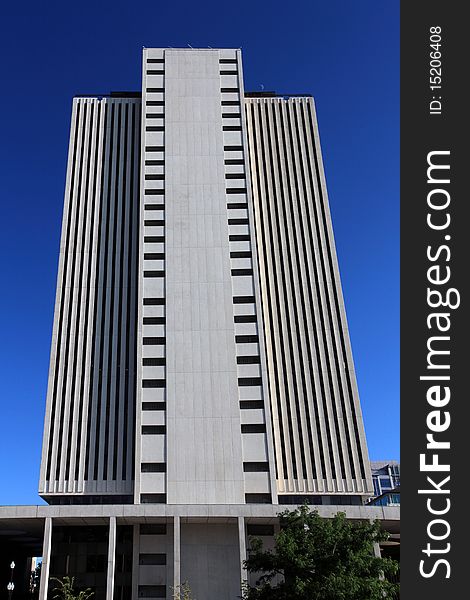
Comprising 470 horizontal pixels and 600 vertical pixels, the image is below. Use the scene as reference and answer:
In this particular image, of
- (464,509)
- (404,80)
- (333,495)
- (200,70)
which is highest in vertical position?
(200,70)

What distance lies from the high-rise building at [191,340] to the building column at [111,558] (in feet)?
0.38

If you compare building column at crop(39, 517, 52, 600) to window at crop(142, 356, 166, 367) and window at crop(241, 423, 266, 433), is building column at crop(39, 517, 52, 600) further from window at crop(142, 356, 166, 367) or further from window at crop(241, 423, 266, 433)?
window at crop(241, 423, 266, 433)

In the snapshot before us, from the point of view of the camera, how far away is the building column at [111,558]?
156 ft

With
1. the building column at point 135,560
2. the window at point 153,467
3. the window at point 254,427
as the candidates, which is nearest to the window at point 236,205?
the window at point 254,427

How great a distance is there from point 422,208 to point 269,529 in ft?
149

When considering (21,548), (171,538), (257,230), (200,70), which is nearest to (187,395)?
(171,538)

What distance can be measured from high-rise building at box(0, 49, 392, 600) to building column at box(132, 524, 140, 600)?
0.12m

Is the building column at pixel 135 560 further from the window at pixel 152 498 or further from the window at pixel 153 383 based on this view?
the window at pixel 153 383

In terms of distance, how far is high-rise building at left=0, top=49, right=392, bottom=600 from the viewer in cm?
5331

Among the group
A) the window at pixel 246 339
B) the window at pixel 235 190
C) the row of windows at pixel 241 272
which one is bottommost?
the window at pixel 246 339

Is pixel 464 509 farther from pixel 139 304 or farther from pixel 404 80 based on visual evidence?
pixel 139 304

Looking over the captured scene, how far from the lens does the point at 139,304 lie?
62.5 metres

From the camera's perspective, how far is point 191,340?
60.8 meters

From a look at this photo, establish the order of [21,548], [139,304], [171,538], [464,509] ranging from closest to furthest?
[464,509] → [171,538] → [139,304] → [21,548]
